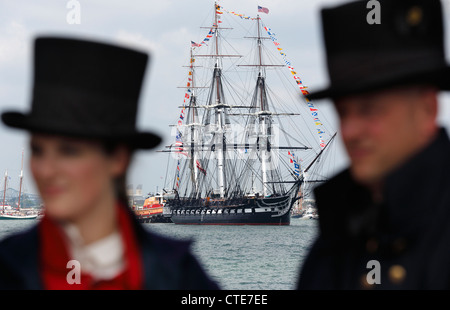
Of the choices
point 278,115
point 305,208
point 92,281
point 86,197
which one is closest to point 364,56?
point 86,197

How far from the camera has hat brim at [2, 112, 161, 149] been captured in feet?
6.43

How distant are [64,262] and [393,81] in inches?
41.5

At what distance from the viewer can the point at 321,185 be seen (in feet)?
7.29

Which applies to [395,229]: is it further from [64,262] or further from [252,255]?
[252,255]

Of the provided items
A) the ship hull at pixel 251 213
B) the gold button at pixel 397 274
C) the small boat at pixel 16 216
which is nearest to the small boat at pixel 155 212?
the ship hull at pixel 251 213

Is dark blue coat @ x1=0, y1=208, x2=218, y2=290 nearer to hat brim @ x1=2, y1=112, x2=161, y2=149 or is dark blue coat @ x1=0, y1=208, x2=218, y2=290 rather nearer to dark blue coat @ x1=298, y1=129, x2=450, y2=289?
hat brim @ x1=2, y1=112, x2=161, y2=149

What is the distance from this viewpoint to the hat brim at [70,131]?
6.43 feet

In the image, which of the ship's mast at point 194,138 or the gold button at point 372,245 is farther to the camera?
the ship's mast at point 194,138

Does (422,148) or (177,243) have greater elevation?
(422,148)

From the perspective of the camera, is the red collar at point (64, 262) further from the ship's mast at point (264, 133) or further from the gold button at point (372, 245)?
the ship's mast at point (264, 133)

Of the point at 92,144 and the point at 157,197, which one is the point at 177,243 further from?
the point at 157,197

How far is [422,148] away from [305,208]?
13875 centimetres

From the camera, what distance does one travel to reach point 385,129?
6.35 ft

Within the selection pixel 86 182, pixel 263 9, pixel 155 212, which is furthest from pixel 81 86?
pixel 155 212
